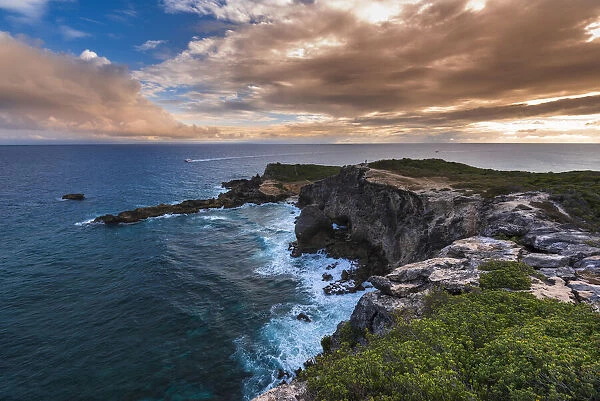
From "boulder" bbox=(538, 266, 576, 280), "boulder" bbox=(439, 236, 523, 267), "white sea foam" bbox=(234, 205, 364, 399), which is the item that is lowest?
"white sea foam" bbox=(234, 205, 364, 399)

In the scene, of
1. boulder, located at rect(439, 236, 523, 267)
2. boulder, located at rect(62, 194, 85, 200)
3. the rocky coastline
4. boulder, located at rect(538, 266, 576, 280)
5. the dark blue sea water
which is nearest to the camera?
the rocky coastline

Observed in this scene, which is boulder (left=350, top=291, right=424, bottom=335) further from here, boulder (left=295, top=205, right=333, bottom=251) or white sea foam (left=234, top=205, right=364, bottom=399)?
boulder (left=295, top=205, right=333, bottom=251)

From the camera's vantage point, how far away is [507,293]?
45.7ft

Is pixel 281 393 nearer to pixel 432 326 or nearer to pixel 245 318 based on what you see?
pixel 432 326

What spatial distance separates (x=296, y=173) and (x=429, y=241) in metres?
90.9

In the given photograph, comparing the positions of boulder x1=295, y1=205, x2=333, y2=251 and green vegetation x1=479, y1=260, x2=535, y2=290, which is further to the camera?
boulder x1=295, y1=205, x2=333, y2=251

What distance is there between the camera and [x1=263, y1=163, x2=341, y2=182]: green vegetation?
117m

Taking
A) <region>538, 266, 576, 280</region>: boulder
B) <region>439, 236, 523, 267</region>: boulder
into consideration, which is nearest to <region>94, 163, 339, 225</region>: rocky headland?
<region>439, 236, 523, 267</region>: boulder

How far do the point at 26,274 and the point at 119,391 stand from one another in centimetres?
3038

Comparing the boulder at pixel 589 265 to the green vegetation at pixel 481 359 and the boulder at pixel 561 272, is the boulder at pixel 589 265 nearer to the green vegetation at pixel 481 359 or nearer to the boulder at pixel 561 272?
the boulder at pixel 561 272

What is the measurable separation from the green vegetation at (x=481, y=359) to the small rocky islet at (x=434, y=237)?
84 cm

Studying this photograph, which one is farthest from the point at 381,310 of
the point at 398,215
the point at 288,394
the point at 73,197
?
the point at 73,197

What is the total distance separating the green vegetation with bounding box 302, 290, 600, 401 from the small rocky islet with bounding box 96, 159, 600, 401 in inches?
33.1

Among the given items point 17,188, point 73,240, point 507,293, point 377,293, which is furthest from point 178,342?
point 17,188
